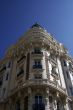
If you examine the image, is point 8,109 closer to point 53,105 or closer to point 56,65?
point 53,105

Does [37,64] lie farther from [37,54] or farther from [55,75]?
[55,75]

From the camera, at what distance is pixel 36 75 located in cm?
3994

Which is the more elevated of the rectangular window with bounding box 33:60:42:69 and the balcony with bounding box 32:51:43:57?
the balcony with bounding box 32:51:43:57

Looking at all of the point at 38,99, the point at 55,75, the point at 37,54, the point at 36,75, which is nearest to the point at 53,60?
the point at 37,54

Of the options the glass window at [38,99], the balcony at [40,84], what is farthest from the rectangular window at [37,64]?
the glass window at [38,99]

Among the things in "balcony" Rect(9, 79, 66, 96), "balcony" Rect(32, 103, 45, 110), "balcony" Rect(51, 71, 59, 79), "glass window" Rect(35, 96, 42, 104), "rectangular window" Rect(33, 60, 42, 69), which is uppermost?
"rectangular window" Rect(33, 60, 42, 69)

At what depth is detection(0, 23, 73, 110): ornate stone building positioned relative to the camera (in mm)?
35625

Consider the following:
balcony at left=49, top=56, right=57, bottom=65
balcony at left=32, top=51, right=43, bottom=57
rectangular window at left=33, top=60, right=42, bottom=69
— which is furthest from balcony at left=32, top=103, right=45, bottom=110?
balcony at left=49, top=56, right=57, bottom=65

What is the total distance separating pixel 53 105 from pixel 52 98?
1.57 meters

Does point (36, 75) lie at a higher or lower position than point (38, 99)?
higher

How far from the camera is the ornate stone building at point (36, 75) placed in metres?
35.6

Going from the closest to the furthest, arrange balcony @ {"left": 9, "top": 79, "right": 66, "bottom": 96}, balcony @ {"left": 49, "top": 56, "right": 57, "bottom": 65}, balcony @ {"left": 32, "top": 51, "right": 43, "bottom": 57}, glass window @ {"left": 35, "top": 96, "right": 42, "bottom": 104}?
1. glass window @ {"left": 35, "top": 96, "right": 42, "bottom": 104}
2. balcony @ {"left": 9, "top": 79, "right": 66, "bottom": 96}
3. balcony @ {"left": 32, "top": 51, "right": 43, "bottom": 57}
4. balcony @ {"left": 49, "top": 56, "right": 57, "bottom": 65}

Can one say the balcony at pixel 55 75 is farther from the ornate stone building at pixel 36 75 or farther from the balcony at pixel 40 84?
the balcony at pixel 40 84

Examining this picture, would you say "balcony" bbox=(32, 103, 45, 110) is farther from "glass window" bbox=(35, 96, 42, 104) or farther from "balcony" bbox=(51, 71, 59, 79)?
"balcony" bbox=(51, 71, 59, 79)
